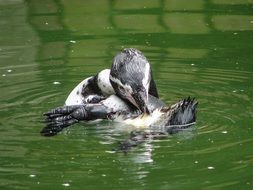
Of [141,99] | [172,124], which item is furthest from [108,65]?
[172,124]

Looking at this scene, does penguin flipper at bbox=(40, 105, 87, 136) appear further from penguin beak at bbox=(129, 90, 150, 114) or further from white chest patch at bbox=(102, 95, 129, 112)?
penguin beak at bbox=(129, 90, 150, 114)

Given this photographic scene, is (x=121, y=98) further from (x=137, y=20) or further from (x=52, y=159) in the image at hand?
(x=137, y=20)

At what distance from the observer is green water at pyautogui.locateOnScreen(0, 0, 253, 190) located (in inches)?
253

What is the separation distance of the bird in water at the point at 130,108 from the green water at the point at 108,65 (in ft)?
0.31

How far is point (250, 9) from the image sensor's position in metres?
12.1

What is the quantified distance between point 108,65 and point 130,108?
2.18 m

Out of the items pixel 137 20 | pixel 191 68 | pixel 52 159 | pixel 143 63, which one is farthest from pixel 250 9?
pixel 52 159

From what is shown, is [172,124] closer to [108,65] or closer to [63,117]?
[63,117]

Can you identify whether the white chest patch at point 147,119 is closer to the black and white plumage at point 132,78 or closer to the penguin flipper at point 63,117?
the black and white plumage at point 132,78

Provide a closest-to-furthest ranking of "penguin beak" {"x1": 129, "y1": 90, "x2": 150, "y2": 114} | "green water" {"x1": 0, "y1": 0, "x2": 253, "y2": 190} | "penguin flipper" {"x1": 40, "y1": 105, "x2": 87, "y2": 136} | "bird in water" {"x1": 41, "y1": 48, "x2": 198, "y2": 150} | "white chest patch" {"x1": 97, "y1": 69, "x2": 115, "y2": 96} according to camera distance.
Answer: "green water" {"x1": 0, "y1": 0, "x2": 253, "y2": 190} → "bird in water" {"x1": 41, "y1": 48, "x2": 198, "y2": 150} → "penguin beak" {"x1": 129, "y1": 90, "x2": 150, "y2": 114} → "penguin flipper" {"x1": 40, "y1": 105, "x2": 87, "y2": 136} → "white chest patch" {"x1": 97, "y1": 69, "x2": 115, "y2": 96}

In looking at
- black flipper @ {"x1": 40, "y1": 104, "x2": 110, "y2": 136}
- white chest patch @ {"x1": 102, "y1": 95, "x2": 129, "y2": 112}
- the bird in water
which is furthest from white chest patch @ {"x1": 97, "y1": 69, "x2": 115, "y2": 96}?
black flipper @ {"x1": 40, "y1": 104, "x2": 110, "y2": 136}

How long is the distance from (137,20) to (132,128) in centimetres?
464

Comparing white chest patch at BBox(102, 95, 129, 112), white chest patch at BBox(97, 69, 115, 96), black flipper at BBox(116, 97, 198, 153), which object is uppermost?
white chest patch at BBox(97, 69, 115, 96)

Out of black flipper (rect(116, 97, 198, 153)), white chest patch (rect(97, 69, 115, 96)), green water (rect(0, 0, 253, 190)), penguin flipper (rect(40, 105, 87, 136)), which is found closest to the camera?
green water (rect(0, 0, 253, 190))
